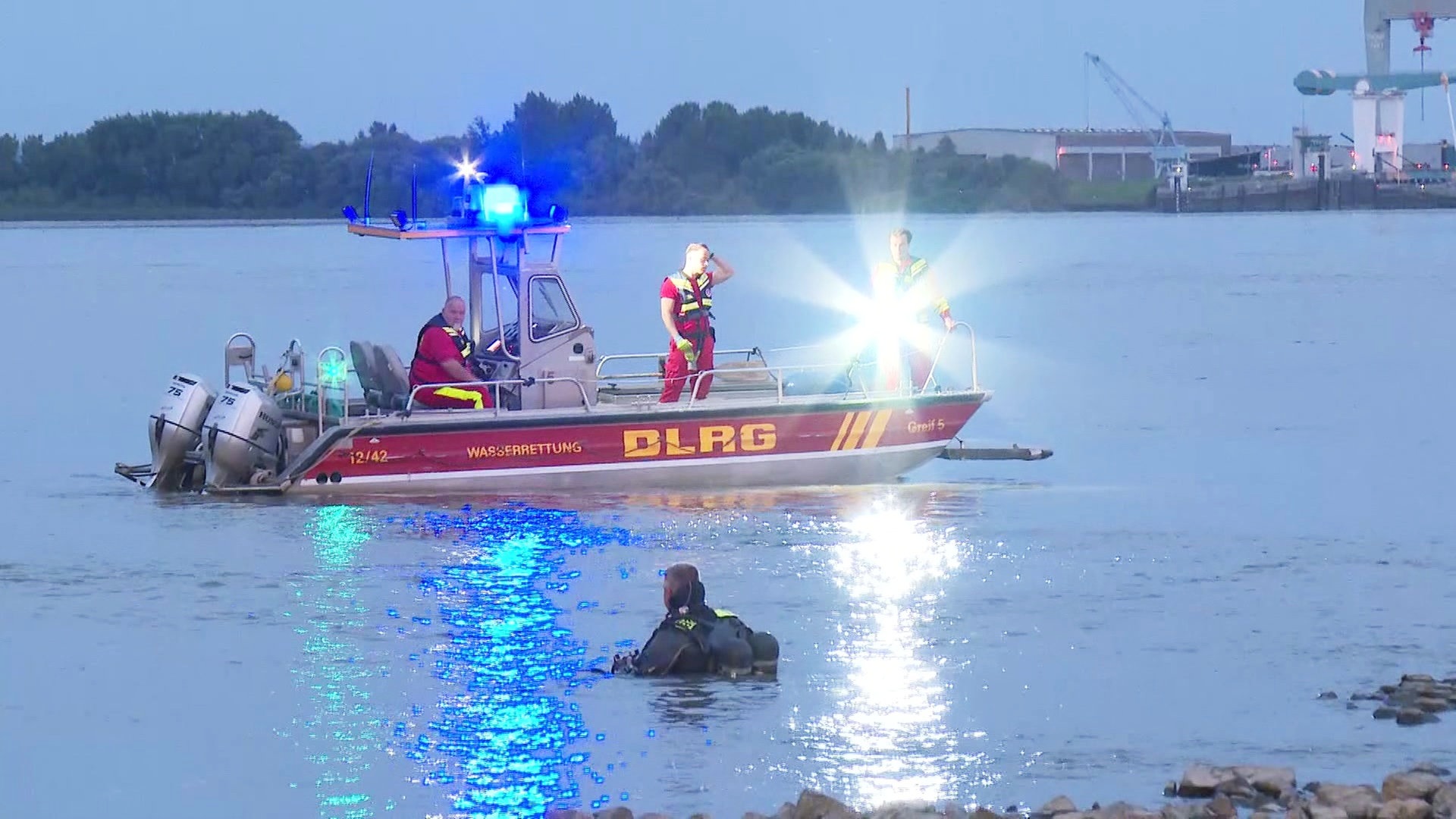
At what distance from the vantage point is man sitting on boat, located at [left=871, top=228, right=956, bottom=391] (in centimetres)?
2056

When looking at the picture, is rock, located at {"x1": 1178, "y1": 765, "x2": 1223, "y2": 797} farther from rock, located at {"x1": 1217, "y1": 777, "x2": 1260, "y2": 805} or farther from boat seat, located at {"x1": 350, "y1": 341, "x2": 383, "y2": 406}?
boat seat, located at {"x1": 350, "y1": 341, "x2": 383, "y2": 406}

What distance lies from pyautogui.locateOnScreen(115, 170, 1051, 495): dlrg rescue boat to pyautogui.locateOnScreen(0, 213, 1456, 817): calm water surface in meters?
0.41

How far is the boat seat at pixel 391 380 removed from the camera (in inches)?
789

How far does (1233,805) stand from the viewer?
425 inches

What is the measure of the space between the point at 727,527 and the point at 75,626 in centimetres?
567

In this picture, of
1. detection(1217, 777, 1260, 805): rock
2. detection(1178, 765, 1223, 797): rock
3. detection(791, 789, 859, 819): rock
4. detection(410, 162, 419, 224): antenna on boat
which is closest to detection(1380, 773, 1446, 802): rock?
detection(1217, 777, 1260, 805): rock

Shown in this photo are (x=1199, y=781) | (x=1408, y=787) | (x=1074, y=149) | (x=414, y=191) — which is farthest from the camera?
(x=1074, y=149)

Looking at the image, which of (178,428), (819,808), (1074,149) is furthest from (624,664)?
(1074,149)

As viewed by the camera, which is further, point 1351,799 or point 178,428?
point 178,428

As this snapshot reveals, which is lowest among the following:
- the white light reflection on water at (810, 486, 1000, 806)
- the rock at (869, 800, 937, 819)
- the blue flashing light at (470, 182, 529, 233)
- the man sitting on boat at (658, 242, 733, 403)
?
the white light reflection on water at (810, 486, 1000, 806)

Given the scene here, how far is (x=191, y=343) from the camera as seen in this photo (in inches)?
2019

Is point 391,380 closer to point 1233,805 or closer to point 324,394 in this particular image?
point 324,394

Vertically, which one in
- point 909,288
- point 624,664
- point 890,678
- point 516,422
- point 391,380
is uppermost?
point 909,288

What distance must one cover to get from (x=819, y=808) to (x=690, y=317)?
1025 centimetres
